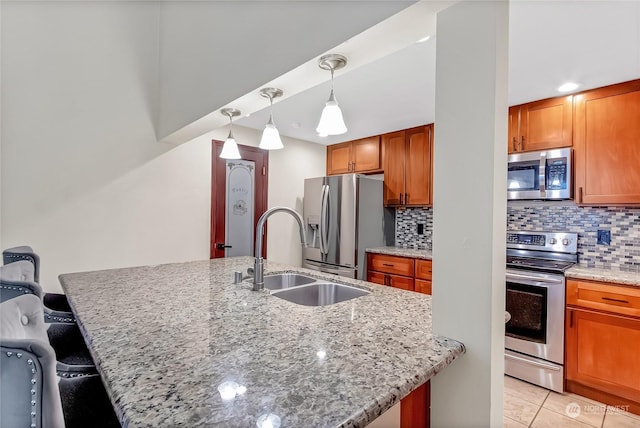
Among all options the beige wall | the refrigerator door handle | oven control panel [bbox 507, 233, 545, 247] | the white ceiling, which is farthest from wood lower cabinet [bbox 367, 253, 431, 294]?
the beige wall

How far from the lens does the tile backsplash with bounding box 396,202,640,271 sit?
2289 millimetres

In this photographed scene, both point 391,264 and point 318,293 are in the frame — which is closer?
point 318,293

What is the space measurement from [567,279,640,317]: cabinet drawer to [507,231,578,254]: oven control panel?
512 millimetres

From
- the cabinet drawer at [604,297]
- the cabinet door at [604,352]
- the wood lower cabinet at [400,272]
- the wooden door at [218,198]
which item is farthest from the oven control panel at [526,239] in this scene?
the wooden door at [218,198]

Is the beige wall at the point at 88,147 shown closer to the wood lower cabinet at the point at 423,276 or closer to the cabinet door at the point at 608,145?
the wood lower cabinet at the point at 423,276

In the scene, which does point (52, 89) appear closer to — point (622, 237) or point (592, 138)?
point (592, 138)

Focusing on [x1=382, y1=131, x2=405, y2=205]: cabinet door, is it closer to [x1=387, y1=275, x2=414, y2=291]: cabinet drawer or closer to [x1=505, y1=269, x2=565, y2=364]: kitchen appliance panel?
[x1=387, y1=275, x2=414, y2=291]: cabinet drawer

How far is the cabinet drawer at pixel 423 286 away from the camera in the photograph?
288cm

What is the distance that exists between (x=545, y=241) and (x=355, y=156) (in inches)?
88.0

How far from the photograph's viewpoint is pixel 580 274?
212 cm

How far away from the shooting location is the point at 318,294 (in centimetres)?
176

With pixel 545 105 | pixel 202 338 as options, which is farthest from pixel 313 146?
pixel 202 338

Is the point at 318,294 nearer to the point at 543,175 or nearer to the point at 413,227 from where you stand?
the point at 543,175

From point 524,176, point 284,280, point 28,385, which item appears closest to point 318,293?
point 284,280
